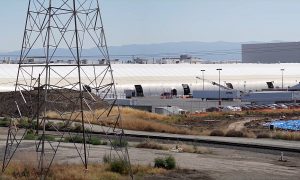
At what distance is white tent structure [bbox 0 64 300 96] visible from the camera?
9500 cm

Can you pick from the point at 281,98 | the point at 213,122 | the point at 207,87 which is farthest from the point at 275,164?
the point at 207,87

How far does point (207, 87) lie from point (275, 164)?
81726 mm

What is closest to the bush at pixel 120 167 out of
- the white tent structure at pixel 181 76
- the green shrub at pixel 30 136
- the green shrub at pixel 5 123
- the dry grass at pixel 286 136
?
the green shrub at pixel 30 136

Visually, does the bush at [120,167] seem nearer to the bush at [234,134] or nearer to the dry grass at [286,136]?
the dry grass at [286,136]

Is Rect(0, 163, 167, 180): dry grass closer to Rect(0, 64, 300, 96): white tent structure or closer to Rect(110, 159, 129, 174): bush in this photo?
Rect(110, 159, 129, 174): bush

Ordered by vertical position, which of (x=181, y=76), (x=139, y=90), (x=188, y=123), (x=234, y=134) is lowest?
(x=188, y=123)

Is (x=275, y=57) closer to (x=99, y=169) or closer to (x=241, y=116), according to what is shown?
(x=241, y=116)

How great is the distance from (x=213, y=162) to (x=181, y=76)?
82.9 m

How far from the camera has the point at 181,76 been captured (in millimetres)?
104438

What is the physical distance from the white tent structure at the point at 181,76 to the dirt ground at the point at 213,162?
54977mm

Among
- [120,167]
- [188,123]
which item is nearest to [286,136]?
[188,123]

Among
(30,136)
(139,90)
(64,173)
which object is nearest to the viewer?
(64,173)

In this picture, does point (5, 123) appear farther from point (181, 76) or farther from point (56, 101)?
point (181, 76)

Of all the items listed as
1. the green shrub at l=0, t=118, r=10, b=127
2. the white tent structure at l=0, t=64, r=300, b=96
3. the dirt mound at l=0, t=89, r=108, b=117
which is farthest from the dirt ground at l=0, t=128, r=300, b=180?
the white tent structure at l=0, t=64, r=300, b=96
